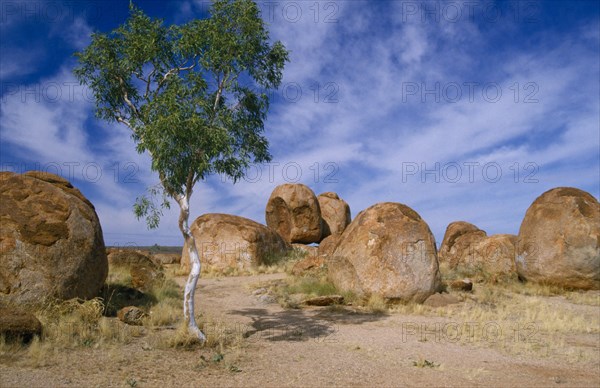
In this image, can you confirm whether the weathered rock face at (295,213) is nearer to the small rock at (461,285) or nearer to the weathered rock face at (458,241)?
the weathered rock face at (458,241)

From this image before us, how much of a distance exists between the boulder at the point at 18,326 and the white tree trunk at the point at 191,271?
252cm

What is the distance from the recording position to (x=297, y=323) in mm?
11469

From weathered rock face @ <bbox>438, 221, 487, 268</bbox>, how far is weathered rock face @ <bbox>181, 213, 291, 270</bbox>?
9.53 meters

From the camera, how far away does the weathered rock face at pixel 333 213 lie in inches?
1380

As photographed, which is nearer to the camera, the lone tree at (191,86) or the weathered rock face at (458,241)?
the lone tree at (191,86)

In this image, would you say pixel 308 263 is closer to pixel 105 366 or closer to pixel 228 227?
pixel 228 227

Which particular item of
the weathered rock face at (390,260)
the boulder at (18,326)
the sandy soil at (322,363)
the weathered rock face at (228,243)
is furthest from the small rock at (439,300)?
the boulder at (18,326)

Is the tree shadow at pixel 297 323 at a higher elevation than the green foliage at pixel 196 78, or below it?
below

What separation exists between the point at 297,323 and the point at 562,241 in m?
11.4

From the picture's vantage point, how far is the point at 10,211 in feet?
30.9

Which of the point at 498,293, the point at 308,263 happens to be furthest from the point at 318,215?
the point at 498,293

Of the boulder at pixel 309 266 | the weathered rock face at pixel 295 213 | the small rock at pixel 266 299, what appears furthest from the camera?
the weathered rock face at pixel 295 213

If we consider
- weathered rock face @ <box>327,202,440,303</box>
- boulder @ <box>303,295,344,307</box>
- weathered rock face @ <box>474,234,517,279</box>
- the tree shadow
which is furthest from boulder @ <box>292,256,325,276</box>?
weathered rock face @ <box>474,234,517,279</box>

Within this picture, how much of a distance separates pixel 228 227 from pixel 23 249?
13.6 meters
